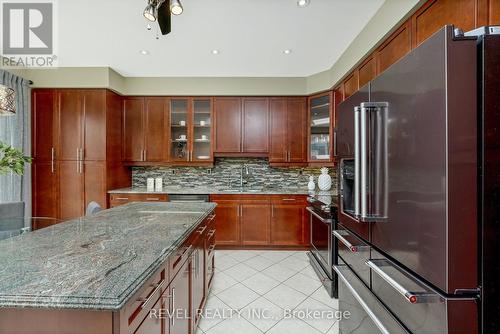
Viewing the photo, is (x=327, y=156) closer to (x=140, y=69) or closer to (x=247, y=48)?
(x=247, y=48)

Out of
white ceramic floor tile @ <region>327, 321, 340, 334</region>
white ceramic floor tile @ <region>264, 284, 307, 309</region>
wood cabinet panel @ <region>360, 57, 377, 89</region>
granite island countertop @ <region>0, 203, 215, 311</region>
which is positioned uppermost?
wood cabinet panel @ <region>360, 57, 377, 89</region>

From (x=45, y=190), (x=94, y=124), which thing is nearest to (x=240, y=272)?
(x=94, y=124)

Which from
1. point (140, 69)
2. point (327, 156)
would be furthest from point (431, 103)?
point (140, 69)

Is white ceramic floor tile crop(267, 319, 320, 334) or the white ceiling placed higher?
the white ceiling

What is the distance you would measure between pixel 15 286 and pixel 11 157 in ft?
5.45

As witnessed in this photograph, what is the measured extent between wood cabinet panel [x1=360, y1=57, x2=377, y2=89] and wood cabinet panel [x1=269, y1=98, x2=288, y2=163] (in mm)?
1383

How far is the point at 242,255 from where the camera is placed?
328 cm

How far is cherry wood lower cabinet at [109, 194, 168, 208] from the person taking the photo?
11.3 ft

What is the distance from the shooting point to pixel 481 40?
754mm

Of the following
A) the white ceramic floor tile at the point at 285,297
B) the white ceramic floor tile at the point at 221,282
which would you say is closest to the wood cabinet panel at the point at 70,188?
the white ceramic floor tile at the point at 221,282

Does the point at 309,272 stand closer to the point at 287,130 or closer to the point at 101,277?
the point at 287,130

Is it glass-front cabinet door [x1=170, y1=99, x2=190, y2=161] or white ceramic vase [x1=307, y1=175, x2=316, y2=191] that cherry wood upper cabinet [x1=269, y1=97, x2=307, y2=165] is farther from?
glass-front cabinet door [x1=170, y1=99, x2=190, y2=161]

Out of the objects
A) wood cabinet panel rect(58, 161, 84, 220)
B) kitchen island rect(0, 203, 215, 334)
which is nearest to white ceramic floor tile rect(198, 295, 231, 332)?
kitchen island rect(0, 203, 215, 334)

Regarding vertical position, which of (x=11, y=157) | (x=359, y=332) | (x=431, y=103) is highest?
(x=431, y=103)
